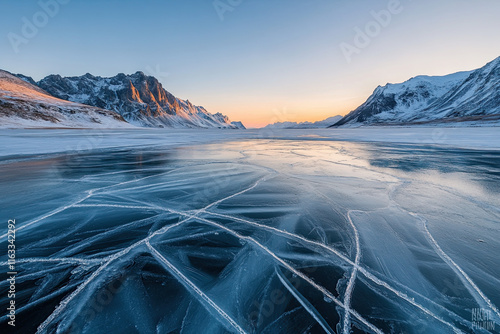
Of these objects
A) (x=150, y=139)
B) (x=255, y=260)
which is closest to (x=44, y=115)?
(x=150, y=139)

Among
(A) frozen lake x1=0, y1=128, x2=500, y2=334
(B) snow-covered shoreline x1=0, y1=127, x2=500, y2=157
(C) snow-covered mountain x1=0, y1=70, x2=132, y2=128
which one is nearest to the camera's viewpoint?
(A) frozen lake x1=0, y1=128, x2=500, y2=334

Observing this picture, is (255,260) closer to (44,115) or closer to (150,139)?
(150,139)

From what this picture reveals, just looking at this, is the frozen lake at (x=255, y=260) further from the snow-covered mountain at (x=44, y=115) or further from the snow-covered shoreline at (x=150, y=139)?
the snow-covered mountain at (x=44, y=115)

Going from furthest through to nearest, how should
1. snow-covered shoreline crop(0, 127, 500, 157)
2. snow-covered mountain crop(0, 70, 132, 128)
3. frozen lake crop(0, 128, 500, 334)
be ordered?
snow-covered mountain crop(0, 70, 132, 128) < snow-covered shoreline crop(0, 127, 500, 157) < frozen lake crop(0, 128, 500, 334)

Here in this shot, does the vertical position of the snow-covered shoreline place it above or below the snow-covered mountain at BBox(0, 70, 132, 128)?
below

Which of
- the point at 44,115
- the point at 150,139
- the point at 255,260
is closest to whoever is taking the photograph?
the point at 255,260

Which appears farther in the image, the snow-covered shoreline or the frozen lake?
the snow-covered shoreline

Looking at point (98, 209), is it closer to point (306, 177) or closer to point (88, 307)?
point (88, 307)

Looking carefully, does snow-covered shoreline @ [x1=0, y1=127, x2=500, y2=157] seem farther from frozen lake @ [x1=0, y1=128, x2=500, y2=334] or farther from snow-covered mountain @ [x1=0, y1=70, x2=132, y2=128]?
snow-covered mountain @ [x1=0, y1=70, x2=132, y2=128]

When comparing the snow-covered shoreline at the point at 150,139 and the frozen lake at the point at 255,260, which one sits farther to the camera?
the snow-covered shoreline at the point at 150,139

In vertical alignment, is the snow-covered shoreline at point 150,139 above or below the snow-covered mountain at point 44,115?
below

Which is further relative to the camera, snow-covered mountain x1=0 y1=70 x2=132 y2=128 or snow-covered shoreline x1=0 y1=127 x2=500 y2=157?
snow-covered mountain x1=0 y1=70 x2=132 y2=128

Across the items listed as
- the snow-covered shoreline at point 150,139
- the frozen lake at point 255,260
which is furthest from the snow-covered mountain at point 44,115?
the frozen lake at point 255,260

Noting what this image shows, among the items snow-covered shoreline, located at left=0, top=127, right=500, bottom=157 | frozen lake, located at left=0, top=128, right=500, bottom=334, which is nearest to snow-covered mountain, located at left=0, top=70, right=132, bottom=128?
snow-covered shoreline, located at left=0, top=127, right=500, bottom=157
